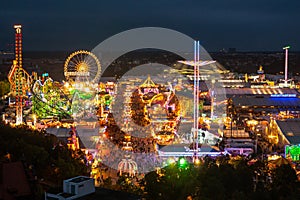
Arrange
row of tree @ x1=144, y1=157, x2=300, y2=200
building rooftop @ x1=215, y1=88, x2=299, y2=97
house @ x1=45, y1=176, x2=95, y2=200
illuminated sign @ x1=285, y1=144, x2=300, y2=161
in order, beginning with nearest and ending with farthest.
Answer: house @ x1=45, y1=176, x2=95, y2=200, row of tree @ x1=144, y1=157, x2=300, y2=200, illuminated sign @ x1=285, y1=144, x2=300, y2=161, building rooftop @ x1=215, y1=88, x2=299, y2=97

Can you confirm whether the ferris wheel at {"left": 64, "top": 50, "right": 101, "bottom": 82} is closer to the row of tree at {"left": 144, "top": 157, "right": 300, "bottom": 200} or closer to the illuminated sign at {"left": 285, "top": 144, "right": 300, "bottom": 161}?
the illuminated sign at {"left": 285, "top": 144, "right": 300, "bottom": 161}

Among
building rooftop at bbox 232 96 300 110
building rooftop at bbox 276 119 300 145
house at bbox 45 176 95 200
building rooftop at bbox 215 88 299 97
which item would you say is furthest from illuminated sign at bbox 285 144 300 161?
building rooftop at bbox 215 88 299 97

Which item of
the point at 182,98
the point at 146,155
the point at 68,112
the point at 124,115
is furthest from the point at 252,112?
the point at 146,155

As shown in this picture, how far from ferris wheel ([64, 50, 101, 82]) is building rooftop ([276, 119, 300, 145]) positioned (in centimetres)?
1033

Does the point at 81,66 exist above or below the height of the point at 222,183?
above

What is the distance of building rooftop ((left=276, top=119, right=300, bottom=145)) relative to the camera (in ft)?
49.0

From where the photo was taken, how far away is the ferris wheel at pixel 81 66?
79.3ft

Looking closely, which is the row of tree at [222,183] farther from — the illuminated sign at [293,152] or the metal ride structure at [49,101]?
the metal ride structure at [49,101]

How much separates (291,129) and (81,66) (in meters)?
11.8

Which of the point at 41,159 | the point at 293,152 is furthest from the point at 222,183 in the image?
the point at 293,152

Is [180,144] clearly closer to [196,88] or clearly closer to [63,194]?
[196,88]

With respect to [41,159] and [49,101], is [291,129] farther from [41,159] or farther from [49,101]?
[49,101]

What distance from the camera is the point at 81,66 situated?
2438cm

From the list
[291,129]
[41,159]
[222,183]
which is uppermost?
[291,129]
